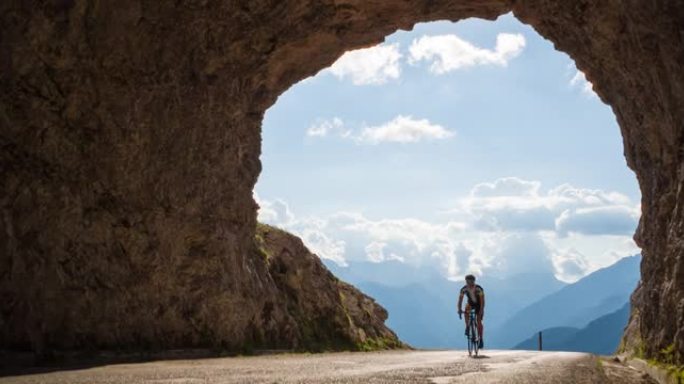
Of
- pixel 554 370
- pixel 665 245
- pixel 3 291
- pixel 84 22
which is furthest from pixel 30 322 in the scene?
pixel 665 245

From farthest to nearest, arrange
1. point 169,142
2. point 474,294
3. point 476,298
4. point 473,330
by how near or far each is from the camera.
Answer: point 169,142 < point 473,330 < point 476,298 < point 474,294

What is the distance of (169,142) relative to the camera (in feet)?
70.1

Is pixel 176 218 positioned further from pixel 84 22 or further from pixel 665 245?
pixel 665 245

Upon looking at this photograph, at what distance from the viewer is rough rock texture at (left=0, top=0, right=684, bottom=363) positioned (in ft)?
49.6

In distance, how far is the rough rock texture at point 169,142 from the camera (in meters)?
15.1

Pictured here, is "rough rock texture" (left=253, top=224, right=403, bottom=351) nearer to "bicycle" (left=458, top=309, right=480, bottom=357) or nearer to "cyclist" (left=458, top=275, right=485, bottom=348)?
"bicycle" (left=458, top=309, right=480, bottom=357)

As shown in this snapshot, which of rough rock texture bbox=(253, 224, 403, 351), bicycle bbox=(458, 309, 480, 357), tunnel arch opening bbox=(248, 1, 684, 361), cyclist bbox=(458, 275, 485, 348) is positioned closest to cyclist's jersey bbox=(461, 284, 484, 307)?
cyclist bbox=(458, 275, 485, 348)

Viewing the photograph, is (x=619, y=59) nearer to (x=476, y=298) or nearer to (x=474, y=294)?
(x=474, y=294)

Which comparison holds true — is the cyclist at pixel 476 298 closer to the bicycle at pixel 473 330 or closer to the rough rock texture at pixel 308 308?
the bicycle at pixel 473 330

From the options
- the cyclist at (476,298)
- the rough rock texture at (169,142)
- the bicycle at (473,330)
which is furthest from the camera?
the bicycle at (473,330)

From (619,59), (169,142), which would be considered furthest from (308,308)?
(619,59)

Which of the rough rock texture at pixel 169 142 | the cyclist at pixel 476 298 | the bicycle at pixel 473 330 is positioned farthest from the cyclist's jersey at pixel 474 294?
the rough rock texture at pixel 169 142

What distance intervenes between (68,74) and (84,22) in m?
1.62

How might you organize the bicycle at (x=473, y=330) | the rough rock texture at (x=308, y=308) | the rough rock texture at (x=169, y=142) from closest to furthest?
the rough rock texture at (x=169, y=142), the bicycle at (x=473, y=330), the rough rock texture at (x=308, y=308)
